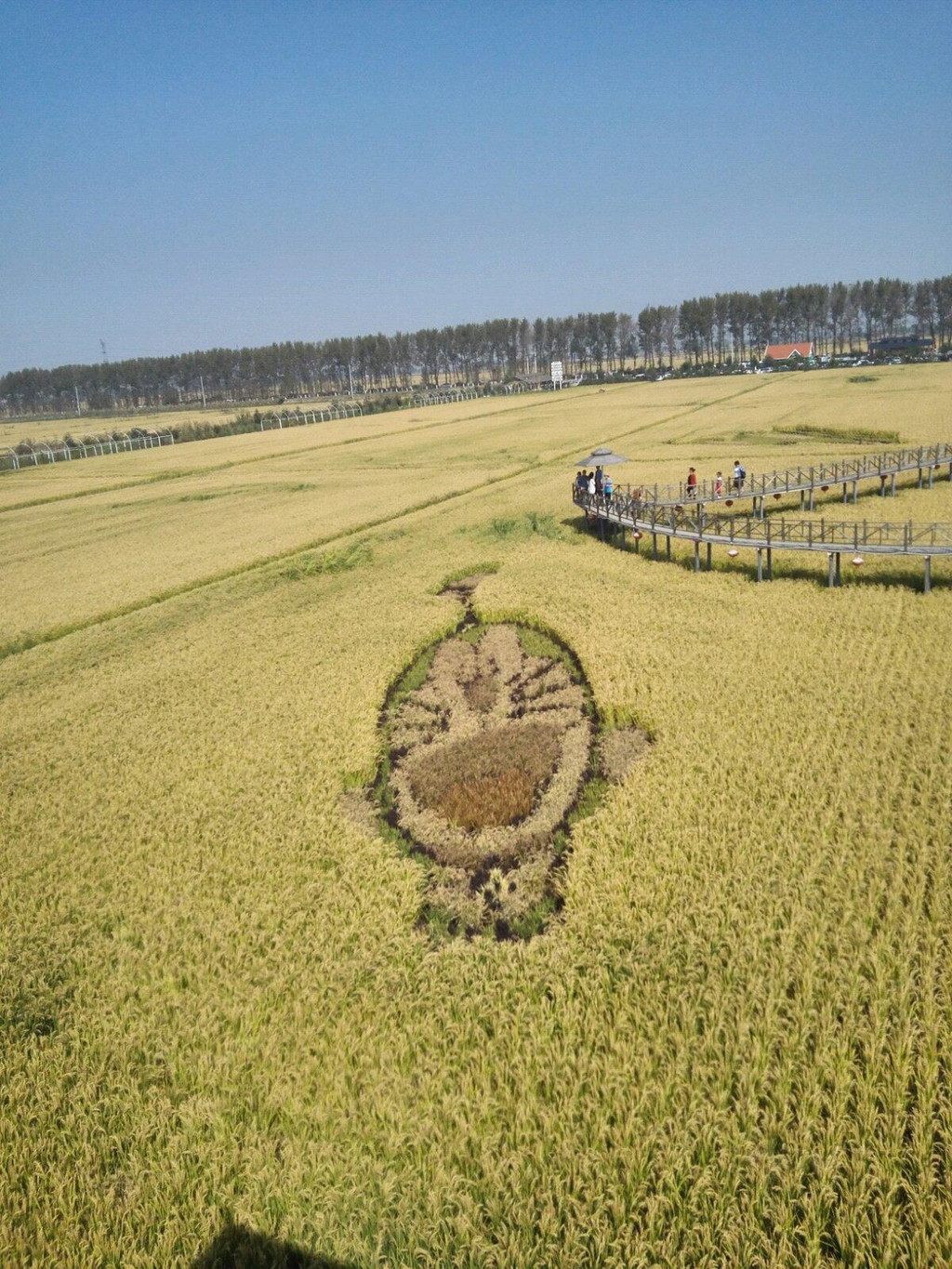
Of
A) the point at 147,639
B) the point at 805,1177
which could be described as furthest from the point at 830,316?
the point at 805,1177

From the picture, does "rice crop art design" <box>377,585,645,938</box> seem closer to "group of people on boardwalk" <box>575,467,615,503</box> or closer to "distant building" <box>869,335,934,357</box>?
"group of people on boardwalk" <box>575,467,615,503</box>

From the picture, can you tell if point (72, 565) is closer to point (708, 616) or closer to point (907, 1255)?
point (708, 616)

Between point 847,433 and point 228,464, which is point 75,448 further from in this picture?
point 847,433

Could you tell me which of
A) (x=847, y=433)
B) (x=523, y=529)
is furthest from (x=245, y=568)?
(x=847, y=433)

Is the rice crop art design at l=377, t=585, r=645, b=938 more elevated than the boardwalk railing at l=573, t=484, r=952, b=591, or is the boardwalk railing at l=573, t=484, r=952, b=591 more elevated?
the boardwalk railing at l=573, t=484, r=952, b=591

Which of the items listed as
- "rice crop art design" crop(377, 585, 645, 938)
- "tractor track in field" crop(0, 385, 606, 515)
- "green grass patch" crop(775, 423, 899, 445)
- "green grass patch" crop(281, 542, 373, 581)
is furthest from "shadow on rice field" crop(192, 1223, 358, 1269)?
"tractor track in field" crop(0, 385, 606, 515)
